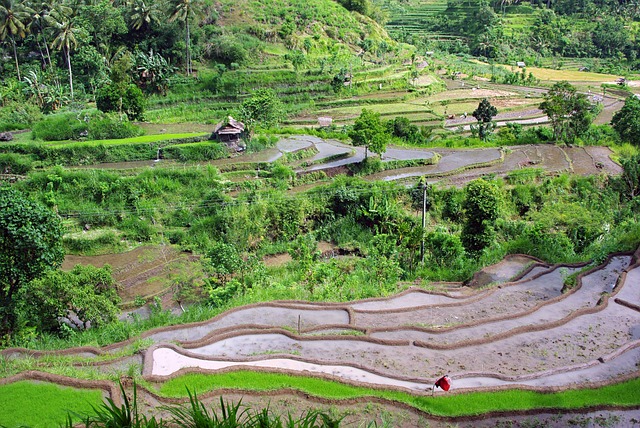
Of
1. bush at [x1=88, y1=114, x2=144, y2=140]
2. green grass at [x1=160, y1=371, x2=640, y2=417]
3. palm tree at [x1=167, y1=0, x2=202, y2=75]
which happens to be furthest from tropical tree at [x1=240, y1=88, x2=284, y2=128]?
green grass at [x1=160, y1=371, x2=640, y2=417]

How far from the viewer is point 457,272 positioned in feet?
69.6

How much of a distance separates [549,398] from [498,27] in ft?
247

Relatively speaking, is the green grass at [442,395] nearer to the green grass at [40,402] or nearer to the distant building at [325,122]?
the green grass at [40,402]

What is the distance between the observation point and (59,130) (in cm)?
3178

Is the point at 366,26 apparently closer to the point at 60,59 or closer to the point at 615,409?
the point at 60,59

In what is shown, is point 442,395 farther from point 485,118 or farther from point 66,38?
point 66,38

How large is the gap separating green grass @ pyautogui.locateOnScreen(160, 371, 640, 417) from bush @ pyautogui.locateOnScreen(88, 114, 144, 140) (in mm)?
22428

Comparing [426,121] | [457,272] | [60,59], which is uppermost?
[60,59]

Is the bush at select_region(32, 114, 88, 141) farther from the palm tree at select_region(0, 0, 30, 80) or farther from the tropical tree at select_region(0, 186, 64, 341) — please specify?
the tropical tree at select_region(0, 186, 64, 341)

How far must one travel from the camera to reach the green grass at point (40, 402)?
1117 centimetres

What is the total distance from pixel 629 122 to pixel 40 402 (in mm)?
35836

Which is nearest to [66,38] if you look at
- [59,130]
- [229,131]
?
[59,130]

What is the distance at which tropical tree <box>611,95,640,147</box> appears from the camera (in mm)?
34938

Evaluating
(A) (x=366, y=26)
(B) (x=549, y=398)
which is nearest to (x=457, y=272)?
(B) (x=549, y=398)
